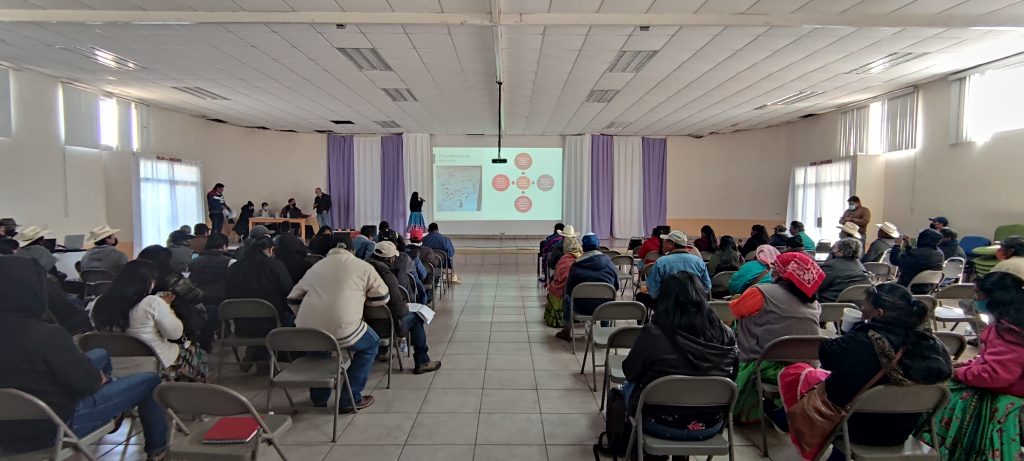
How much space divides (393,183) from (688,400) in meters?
12.9

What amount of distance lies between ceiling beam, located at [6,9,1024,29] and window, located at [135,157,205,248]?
574cm

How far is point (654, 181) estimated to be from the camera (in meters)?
14.8

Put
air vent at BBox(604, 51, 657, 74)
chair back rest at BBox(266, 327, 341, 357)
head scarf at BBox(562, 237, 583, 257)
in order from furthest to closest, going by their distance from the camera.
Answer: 1. air vent at BBox(604, 51, 657, 74)
2. head scarf at BBox(562, 237, 583, 257)
3. chair back rest at BBox(266, 327, 341, 357)

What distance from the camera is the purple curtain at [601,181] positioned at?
14.4m

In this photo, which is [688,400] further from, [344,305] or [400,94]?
[400,94]

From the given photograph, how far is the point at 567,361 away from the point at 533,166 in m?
9.78

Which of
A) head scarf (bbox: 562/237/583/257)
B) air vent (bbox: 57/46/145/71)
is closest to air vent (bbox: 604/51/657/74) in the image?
head scarf (bbox: 562/237/583/257)

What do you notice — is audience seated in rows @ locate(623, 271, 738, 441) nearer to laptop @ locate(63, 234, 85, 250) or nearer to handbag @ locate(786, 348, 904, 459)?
handbag @ locate(786, 348, 904, 459)

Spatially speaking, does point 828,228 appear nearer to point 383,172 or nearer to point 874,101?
point 874,101

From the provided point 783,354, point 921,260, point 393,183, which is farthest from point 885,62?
point 393,183

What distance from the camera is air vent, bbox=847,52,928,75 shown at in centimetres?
647

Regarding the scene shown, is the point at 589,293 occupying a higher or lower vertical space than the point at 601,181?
lower

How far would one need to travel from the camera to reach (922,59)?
666cm

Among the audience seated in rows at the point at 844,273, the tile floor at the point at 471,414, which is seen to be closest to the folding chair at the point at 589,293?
the tile floor at the point at 471,414
